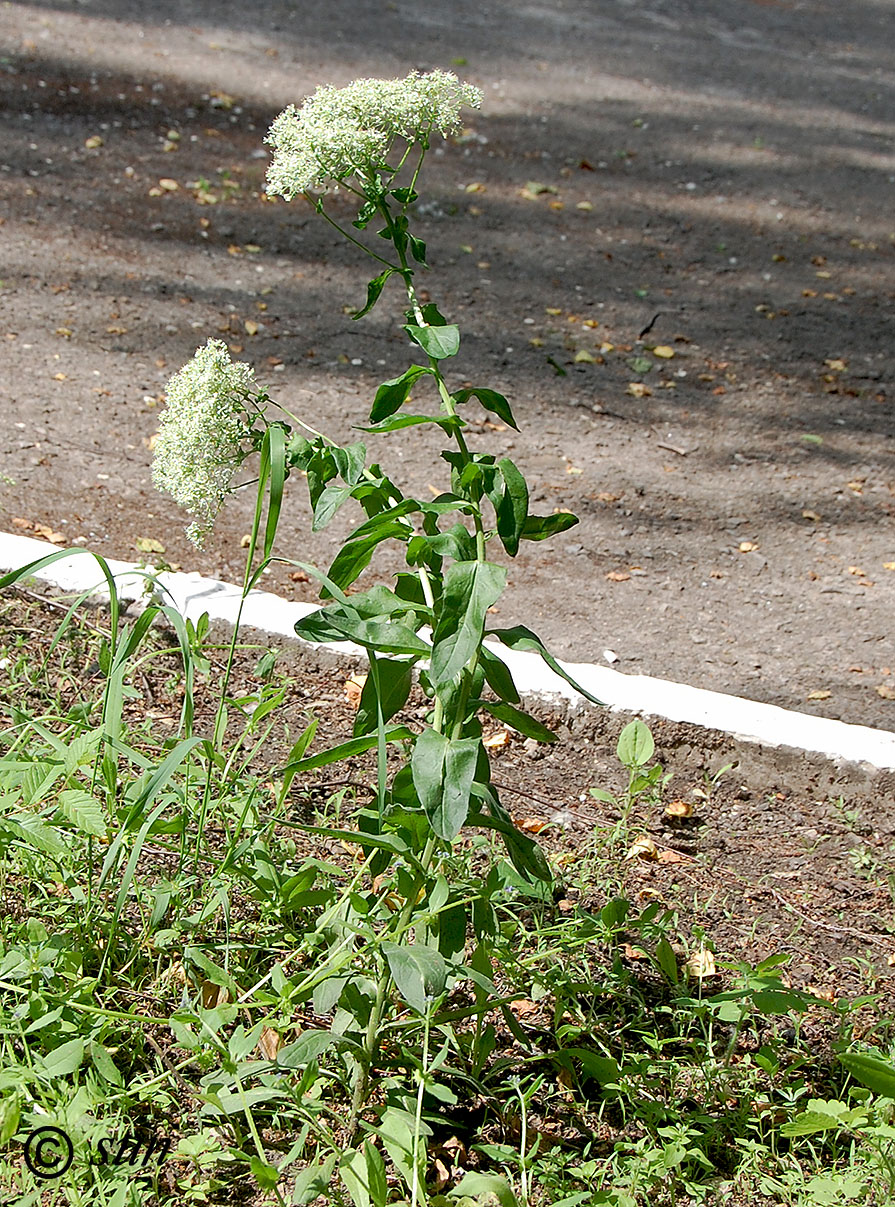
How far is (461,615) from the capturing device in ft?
5.09

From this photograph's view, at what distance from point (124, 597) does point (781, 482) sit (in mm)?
2576

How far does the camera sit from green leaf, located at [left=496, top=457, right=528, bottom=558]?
1.66 m

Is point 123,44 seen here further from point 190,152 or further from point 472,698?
point 472,698

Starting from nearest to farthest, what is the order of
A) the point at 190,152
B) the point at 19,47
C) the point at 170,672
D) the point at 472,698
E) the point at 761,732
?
the point at 472,698, the point at 761,732, the point at 170,672, the point at 190,152, the point at 19,47

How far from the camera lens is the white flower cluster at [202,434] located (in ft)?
5.65

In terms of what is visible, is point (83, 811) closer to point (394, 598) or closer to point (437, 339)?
point (394, 598)

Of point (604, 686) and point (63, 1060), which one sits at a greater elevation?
point (604, 686)

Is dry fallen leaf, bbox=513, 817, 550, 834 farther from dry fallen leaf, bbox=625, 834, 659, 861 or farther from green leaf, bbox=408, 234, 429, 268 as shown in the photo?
green leaf, bbox=408, 234, 429, 268

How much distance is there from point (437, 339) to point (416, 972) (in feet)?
2.96

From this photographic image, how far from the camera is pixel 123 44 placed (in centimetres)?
770

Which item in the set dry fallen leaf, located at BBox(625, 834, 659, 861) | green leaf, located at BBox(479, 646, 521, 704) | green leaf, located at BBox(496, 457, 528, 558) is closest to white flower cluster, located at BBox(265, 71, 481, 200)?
green leaf, located at BBox(496, 457, 528, 558)

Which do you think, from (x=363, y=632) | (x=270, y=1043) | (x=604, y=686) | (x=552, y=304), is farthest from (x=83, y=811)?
(x=552, y=304)

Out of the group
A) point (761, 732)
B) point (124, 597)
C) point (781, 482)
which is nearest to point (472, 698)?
point (761, 732)

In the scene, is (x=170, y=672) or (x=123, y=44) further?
(x=123, y=44)
